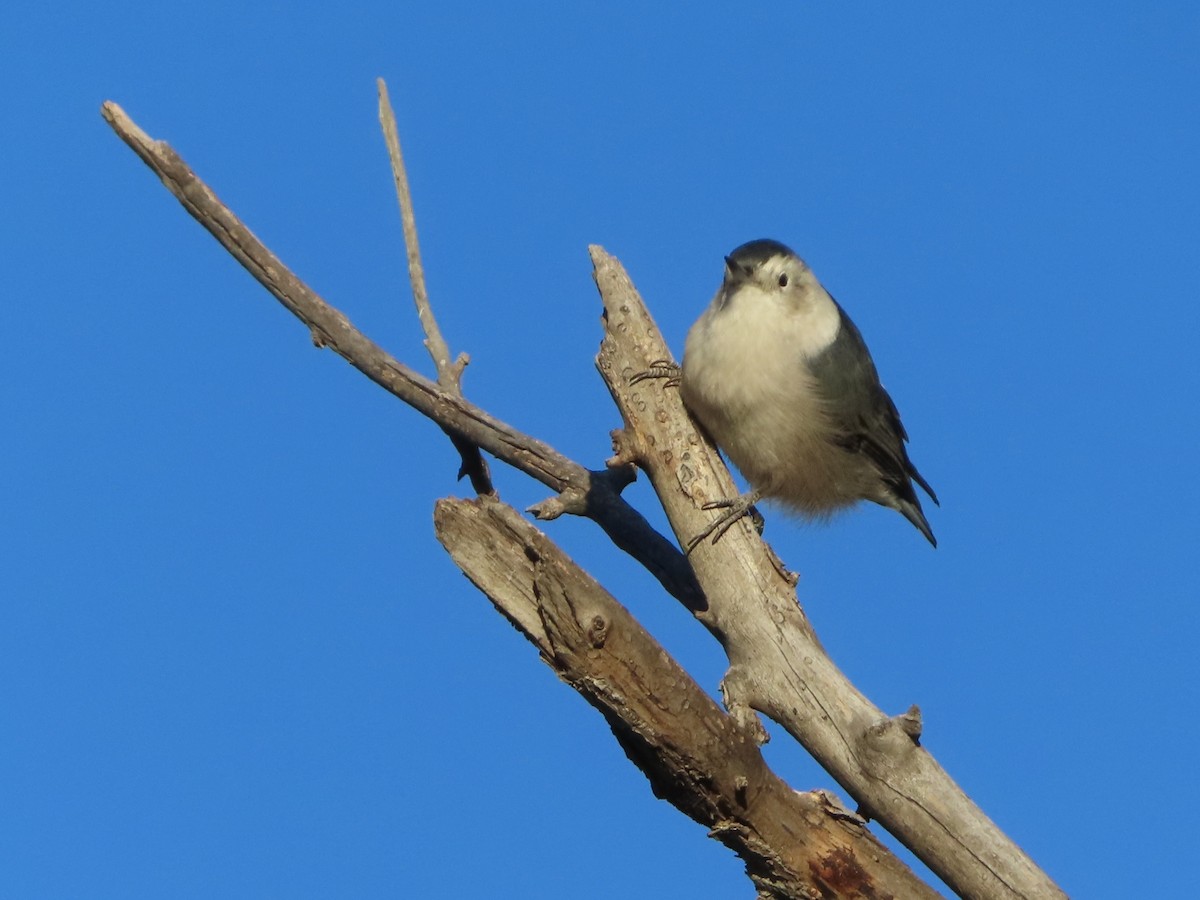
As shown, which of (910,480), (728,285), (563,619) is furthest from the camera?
(910,480)

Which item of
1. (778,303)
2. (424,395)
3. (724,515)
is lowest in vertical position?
(424,395)

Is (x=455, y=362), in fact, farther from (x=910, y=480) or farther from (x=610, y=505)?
(x=910, y=480)

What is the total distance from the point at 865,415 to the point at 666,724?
6.53 ft

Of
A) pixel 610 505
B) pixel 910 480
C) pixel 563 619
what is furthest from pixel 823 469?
→ pixel 563 619

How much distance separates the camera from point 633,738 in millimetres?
4195

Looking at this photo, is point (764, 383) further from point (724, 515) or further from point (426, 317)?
point (426, 317)

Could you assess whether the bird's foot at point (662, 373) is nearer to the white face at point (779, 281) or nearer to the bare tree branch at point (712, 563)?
the bare tree branch at point (712, 563)

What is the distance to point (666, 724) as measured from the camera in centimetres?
405

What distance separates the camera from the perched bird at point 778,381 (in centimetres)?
511

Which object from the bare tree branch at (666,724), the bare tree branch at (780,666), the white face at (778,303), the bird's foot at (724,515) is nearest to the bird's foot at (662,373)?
the bare tree branch at (780,666)

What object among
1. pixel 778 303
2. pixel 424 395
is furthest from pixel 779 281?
pixel 424 395

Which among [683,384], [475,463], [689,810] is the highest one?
[683,384]

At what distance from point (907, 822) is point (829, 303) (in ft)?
6.90

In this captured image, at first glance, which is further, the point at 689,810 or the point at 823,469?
the point at 823,469
